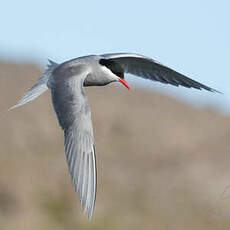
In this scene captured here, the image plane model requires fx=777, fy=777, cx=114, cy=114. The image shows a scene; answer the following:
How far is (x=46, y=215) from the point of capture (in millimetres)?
9562

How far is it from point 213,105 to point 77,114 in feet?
48.4

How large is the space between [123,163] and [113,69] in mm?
7831

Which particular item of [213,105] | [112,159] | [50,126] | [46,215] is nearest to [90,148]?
[46,215]

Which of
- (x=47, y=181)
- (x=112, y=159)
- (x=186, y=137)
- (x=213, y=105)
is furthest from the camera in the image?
(x=213, y=105)

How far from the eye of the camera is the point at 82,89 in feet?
21.4

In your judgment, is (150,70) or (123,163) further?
Result: (123,163)

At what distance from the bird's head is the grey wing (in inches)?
5.9

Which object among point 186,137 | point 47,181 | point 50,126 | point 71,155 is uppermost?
point 71,155

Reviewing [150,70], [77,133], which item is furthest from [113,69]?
[77,133]

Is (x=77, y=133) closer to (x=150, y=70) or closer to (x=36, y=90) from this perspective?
(x=36, y=90)

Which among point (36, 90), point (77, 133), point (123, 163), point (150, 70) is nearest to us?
point (77, 133)

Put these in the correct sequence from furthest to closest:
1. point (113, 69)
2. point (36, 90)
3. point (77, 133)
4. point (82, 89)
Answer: point (113, 69), point (36, 90), point (82, 89), point (77, 133)

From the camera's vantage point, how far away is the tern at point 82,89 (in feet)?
19.5

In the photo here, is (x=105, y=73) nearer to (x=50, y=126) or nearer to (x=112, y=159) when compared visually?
(x=112, y=159)
